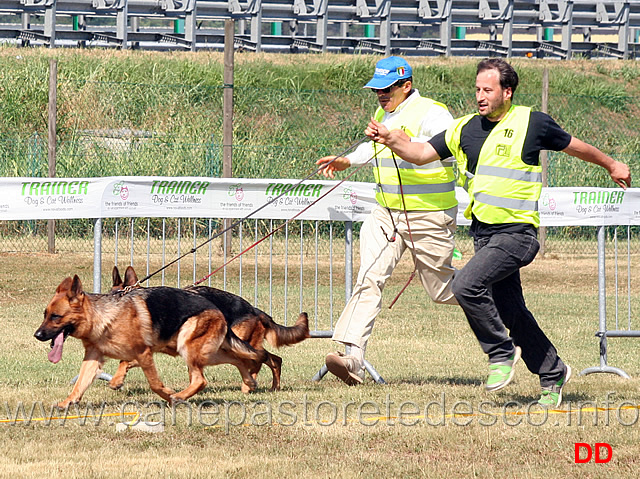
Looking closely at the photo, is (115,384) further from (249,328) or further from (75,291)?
(75,291)

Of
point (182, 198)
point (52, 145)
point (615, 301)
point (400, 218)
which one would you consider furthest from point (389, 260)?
point (52, 145)

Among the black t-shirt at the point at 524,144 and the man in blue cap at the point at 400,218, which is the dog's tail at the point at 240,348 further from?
the black t-shirt at the point at 524,144

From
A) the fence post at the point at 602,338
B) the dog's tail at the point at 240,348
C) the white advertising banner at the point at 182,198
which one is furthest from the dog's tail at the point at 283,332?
the fence post at the point at 602,338

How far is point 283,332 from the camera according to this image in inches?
283

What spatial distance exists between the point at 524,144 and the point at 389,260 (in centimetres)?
135

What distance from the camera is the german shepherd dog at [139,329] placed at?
6.00 meters

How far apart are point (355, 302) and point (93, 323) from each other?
1.80 metres

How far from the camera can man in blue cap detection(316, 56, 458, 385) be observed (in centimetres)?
672

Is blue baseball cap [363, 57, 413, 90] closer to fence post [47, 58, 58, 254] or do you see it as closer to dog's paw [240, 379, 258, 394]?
dog's paw [240, 379, 258, 394]

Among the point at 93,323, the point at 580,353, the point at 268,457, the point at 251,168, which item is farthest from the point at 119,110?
the point at 268,457

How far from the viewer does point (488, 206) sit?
601 cm

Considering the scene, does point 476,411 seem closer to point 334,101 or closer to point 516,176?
point 516,176

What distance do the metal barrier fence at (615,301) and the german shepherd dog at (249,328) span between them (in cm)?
246

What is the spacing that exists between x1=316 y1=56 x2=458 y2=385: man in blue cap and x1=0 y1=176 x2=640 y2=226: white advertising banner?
77cm
